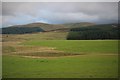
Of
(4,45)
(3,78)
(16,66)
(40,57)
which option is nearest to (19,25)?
(4,45)

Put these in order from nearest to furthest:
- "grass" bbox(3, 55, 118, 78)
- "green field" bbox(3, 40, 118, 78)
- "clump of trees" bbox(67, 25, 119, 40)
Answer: "grass" bbox(3, 55, 118, 78) < "green field" bbox(3, 40, 118, 78) < "clump of trees" bbox(67, 25, 119, 40)

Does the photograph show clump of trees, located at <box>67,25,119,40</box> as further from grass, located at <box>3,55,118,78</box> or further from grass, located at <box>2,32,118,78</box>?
grass, located at <box>3,55,118,78</box>

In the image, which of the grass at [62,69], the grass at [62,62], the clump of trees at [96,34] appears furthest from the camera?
the clump of trees at [96,34]

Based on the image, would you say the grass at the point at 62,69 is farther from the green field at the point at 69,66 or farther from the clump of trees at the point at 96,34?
the clump of trees at the point at 96,34

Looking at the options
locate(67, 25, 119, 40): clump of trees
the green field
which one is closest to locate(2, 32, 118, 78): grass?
the green field

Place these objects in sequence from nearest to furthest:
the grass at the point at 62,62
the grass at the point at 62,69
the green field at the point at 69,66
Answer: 1. the grass at the point at 62,69
2. the green field at the point at 69,66
3. the grass at the point at 62,62

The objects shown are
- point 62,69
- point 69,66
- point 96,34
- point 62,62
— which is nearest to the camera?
point 62,69

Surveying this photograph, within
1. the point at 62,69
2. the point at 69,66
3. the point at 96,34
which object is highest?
the point at 96,34

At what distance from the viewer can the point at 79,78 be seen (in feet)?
51.0

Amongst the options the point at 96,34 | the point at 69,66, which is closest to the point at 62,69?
the point at 69,66

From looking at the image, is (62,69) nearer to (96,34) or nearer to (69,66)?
(69,66)

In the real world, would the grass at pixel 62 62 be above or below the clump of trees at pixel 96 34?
below

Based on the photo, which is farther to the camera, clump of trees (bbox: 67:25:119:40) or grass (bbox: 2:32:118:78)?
clump of trees (bbox: 67:25:119:40)

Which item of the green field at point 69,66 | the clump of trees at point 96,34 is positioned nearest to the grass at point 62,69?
the green field at point 69,66
